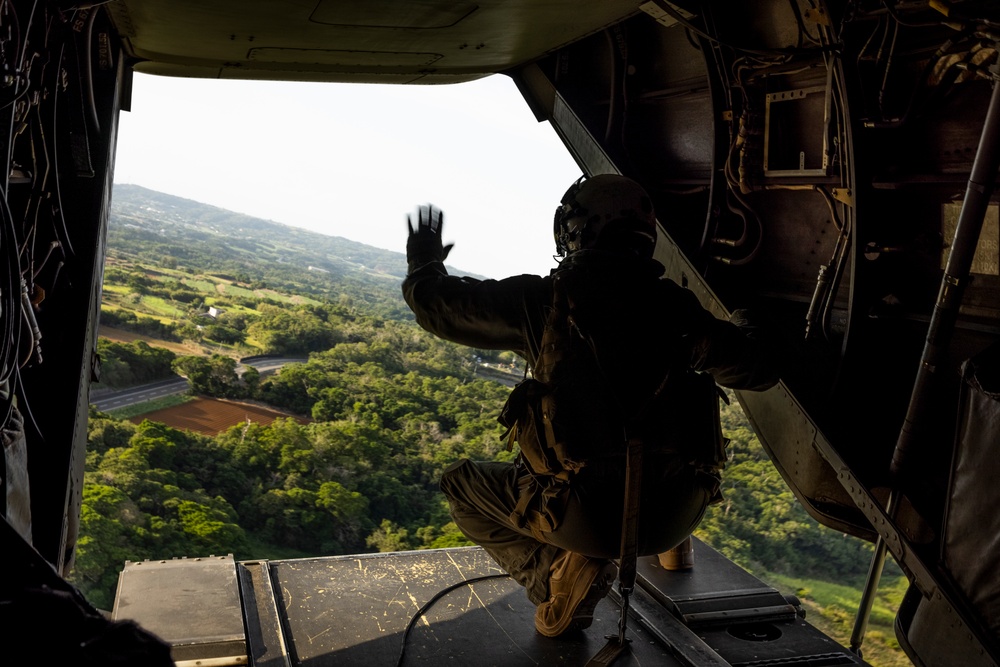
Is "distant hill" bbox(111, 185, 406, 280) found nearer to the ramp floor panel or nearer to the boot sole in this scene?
the ramp floor panel

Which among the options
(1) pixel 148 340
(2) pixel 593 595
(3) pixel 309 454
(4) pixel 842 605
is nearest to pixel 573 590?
(2) pixel 593 595

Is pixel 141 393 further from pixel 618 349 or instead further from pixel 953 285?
pixel 953 285

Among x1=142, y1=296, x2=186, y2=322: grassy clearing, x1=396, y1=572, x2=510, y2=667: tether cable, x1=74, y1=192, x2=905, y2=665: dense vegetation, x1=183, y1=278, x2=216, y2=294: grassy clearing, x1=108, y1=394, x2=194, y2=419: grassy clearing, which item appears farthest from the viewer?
x1=183, y1=278, x2=216, y2=294: grassy clearing

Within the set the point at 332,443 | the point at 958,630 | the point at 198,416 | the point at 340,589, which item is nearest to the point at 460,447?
the point at 332,443

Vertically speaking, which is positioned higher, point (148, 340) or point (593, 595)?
point (593, 595)

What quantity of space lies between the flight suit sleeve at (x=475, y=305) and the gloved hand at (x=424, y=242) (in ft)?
0.14

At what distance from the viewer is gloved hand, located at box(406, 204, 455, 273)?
134 inches

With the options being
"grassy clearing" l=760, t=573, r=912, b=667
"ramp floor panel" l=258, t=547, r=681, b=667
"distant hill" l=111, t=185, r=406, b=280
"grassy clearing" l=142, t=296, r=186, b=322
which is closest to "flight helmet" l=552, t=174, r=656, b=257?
"ramp floor panel" l=258, t=547, r=681, b=667

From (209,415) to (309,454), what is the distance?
374cm

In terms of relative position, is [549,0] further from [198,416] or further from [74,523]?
[198,416]

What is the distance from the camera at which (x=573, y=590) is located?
365 centimetres

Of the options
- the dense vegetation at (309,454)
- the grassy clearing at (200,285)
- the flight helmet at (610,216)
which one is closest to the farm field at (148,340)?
the dense vegetation at (309,454)

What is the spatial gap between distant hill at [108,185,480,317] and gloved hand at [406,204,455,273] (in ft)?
107

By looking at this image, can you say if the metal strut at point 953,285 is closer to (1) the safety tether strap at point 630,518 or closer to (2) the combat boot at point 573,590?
(1) the safety tether strap at point 630,518
